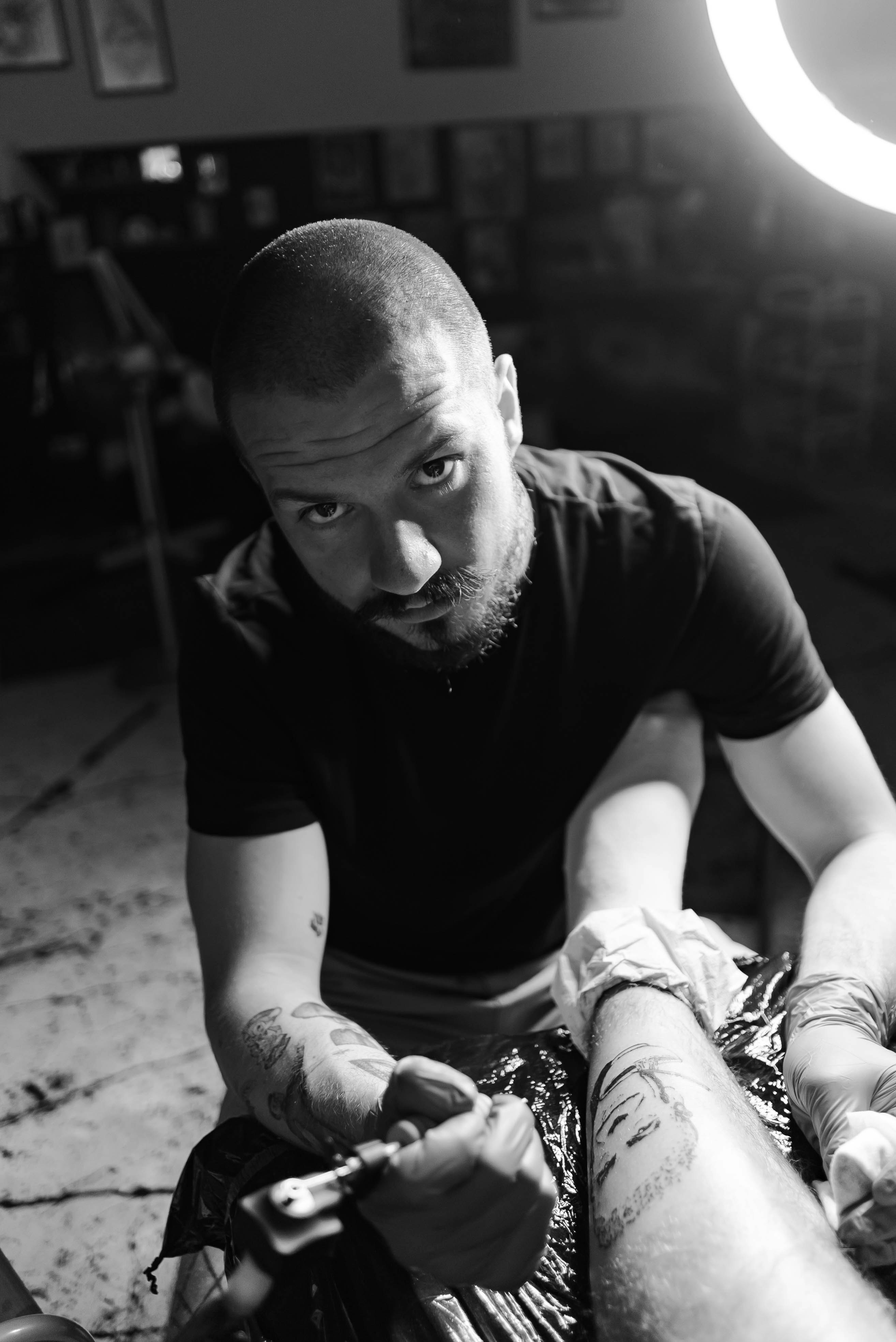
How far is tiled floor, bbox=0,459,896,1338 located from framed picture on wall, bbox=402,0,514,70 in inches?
91.4

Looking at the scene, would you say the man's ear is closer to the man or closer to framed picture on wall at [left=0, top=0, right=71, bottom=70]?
the man

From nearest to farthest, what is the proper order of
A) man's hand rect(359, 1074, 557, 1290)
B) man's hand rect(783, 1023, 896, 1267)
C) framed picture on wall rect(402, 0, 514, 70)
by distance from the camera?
man's hand rect(359, 1074, 557, 1290) → man's hand rect(783, 1023, 896, 1267) → framed picture on wall rect(402, 0, 514, 70)

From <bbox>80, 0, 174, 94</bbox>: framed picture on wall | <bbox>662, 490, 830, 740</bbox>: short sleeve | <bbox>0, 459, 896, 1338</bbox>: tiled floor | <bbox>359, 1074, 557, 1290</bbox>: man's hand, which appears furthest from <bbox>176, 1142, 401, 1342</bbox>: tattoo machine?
<bbox>80, 0, 174, 94</bbox>: framed picture on wall

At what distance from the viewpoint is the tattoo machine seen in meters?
0.56

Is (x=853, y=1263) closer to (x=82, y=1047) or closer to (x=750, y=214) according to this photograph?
(x=82, y=1047)

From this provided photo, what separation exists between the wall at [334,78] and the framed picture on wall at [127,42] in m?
0.04

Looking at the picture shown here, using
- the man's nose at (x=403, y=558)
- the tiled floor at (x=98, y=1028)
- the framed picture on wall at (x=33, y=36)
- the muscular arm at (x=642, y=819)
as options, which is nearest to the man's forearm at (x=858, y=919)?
the muscular arm at (x=642, y=819)

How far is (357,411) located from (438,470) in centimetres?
10

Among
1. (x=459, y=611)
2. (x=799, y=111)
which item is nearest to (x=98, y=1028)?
(x=459, y=611)

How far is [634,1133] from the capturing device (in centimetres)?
87

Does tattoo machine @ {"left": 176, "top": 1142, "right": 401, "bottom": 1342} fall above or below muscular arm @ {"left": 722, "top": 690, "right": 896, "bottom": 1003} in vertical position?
above

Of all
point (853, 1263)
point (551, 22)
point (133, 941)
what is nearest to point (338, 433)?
point (853, 1263)

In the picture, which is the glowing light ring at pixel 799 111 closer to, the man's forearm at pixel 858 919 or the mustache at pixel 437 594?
the mustache at pixel 437 594

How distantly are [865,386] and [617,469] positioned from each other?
4004 mm
